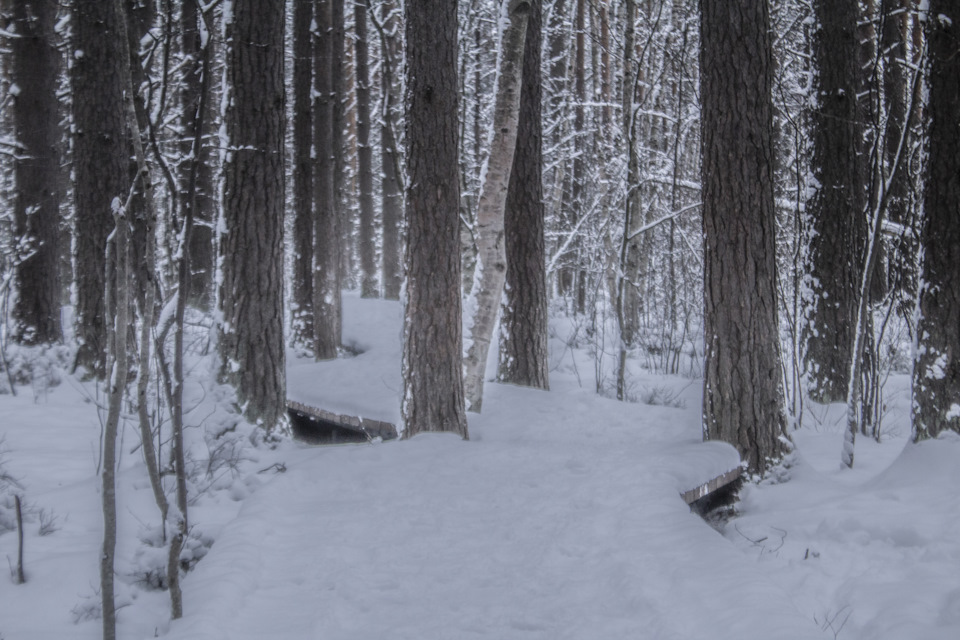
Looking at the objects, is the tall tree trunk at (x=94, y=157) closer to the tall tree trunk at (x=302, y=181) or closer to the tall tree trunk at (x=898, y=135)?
the tall tree trunk at (x=302, y=181)

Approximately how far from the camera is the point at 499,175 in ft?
21.7

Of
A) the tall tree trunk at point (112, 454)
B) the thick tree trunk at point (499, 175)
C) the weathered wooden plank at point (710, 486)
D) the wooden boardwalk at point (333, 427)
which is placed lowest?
the wooden boardwalk at point (333, 427)

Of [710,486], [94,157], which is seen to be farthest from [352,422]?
[94,157]

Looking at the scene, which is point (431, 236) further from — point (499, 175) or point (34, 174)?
point (34, 174)

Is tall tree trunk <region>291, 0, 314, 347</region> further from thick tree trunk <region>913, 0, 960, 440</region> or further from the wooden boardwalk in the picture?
thick tree trunk <region>913, 0, 960, 440</region>

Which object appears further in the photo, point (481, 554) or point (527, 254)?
point (527, 254)

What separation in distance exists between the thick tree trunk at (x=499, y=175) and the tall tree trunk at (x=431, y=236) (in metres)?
0.99

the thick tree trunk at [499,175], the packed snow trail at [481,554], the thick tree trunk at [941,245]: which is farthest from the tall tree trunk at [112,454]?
Result: the thick tree trunk at [941,245]

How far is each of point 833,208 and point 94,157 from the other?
8.46 m

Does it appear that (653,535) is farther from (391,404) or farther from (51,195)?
(51,195)

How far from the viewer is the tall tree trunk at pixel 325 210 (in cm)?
1152

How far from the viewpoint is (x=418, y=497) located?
14.2 feet

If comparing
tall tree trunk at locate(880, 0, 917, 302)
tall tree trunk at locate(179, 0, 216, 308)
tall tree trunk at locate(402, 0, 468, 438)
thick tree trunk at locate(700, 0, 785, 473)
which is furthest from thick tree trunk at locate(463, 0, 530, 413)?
tall tree trunk at locate(179, 0, 216, 308)

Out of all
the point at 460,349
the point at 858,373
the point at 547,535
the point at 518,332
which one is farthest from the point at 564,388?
the point at 547,535
